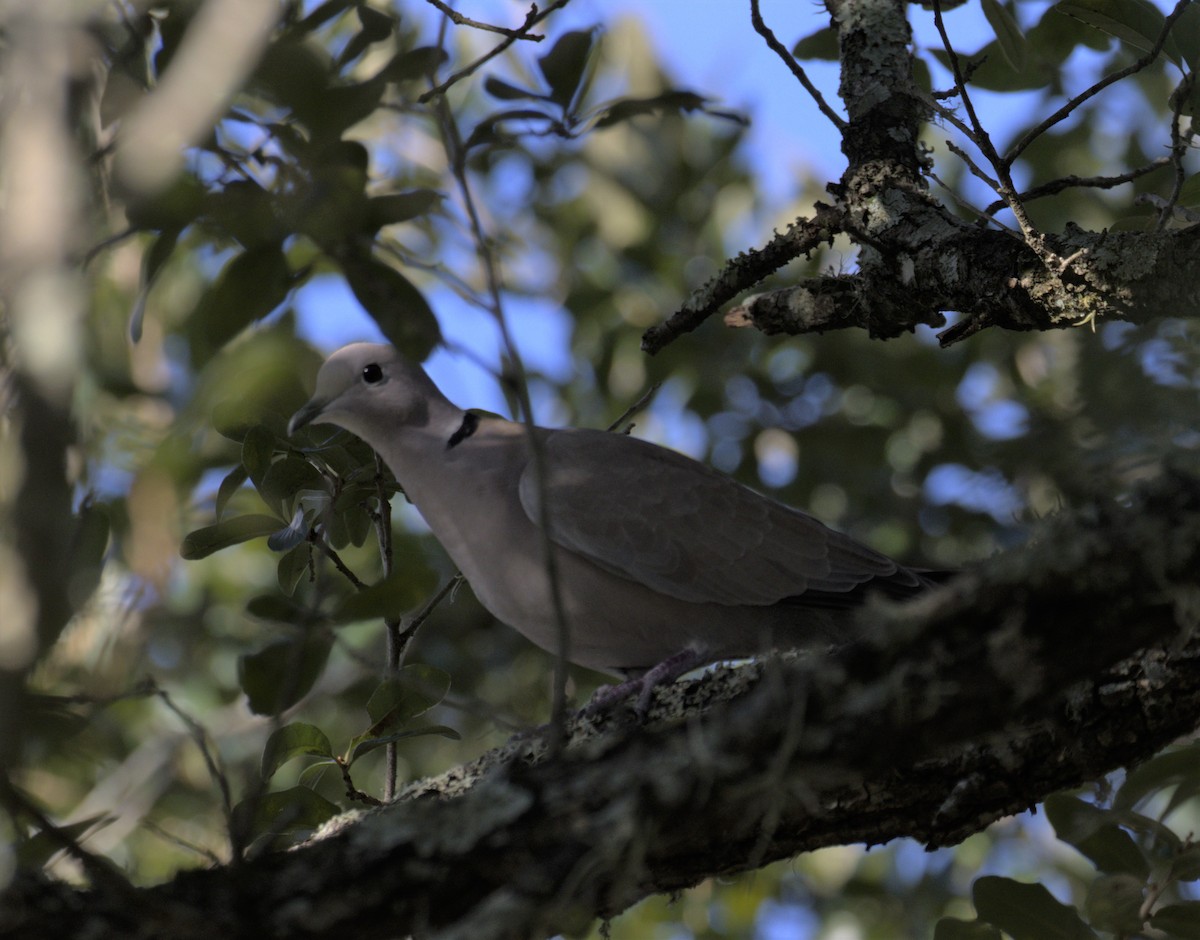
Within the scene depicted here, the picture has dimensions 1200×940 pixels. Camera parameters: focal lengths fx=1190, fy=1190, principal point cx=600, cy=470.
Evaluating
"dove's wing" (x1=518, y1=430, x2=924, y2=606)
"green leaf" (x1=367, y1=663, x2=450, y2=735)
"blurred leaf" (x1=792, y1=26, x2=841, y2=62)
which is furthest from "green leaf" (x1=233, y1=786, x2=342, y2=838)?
"blurred leaf" (x1=792, y1=26, x2=841, y2=62)

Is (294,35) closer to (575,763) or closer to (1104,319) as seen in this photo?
(575,763)

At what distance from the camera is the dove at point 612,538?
2857 mm

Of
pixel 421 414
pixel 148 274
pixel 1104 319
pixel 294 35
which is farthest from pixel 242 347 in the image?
pixel 1104 319

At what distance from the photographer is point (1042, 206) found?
4.40m

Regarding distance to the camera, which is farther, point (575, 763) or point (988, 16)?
point (988, 16)

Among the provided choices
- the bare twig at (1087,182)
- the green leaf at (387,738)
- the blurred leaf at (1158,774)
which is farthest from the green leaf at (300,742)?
the bare twig at (1087,182)

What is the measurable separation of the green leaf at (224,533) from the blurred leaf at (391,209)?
0.82 metres

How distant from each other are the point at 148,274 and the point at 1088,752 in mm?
1911

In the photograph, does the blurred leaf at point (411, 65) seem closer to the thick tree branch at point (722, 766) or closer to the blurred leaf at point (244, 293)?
the blurred leaf at point (244, 293)

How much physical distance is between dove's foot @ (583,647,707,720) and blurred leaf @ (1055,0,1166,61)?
5.56 feet

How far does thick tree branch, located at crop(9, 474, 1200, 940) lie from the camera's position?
159 cm

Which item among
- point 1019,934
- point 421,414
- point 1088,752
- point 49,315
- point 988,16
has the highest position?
point 988,16

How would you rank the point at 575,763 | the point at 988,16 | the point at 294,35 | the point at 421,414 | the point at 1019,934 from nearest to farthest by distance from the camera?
the point at 575,763, the point at 294,35, the point at 1019,934, the point at 988,16, the point at 421,414

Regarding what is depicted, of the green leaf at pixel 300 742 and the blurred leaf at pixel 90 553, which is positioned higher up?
the blurred leaf at pixel 90 553
